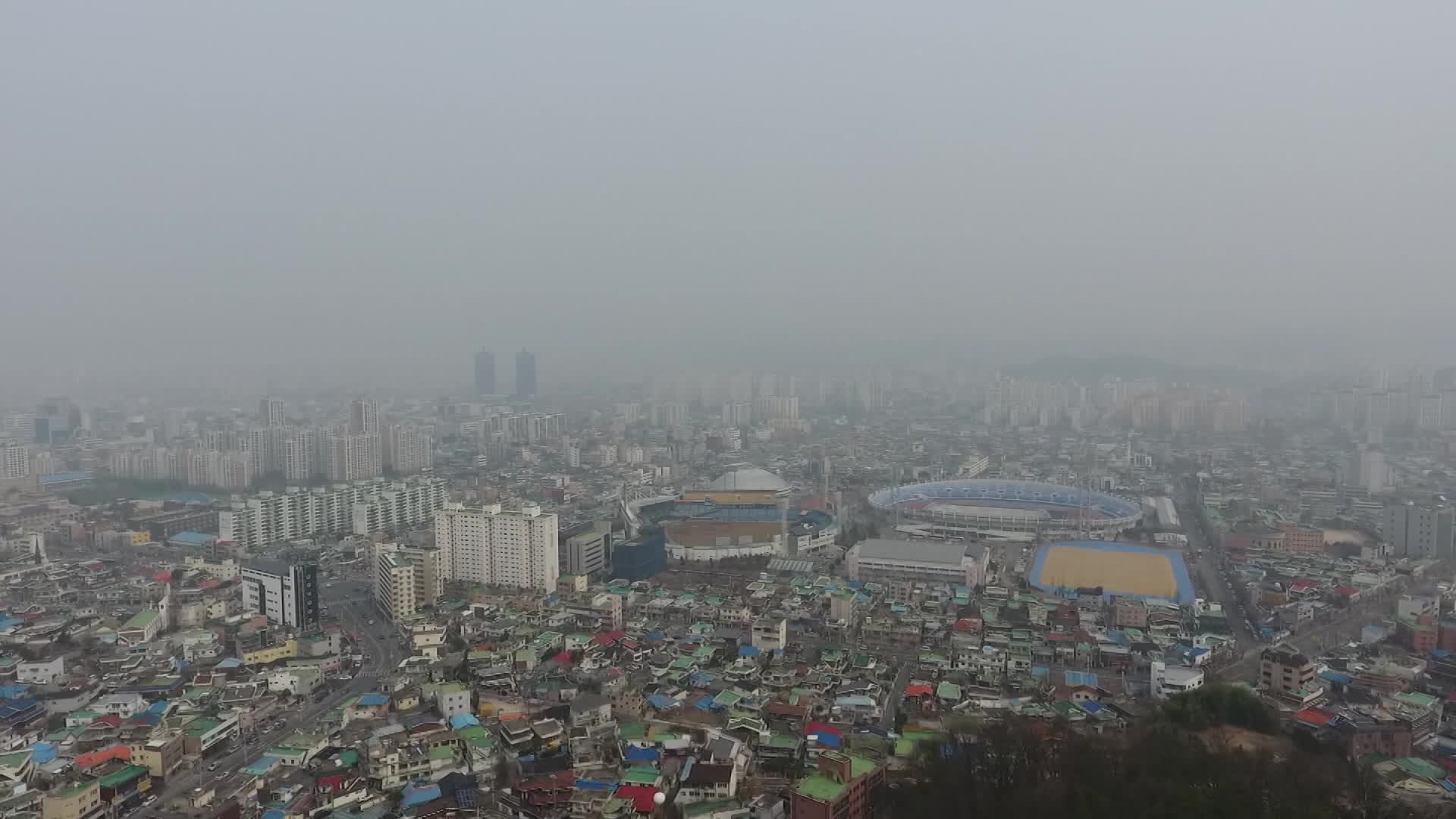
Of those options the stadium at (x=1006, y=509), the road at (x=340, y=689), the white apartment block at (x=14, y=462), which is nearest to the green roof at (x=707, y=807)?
the road at (x=340, y=689)

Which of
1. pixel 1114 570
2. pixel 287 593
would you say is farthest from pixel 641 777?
pixel 1114 570

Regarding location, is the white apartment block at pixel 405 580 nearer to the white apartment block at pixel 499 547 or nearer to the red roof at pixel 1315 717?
the white apartment block at pixel 499 547

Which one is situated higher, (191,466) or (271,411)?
(271,411)

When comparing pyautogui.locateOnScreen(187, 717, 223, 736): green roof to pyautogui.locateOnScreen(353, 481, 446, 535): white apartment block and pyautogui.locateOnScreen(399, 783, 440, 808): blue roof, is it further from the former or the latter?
pyautogui.locateOnScreen(353, 481, 446, 535): white apartment block

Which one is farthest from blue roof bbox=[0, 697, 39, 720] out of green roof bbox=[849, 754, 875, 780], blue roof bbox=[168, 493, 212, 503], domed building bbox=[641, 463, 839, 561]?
blue roof bbox=[168, 493, 212, 503]

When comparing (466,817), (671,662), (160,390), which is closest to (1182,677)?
(671,662)

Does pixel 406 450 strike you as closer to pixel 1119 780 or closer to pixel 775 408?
pixel 775 408

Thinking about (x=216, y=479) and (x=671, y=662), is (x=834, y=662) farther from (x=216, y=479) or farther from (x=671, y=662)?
(x=216, y=479)
